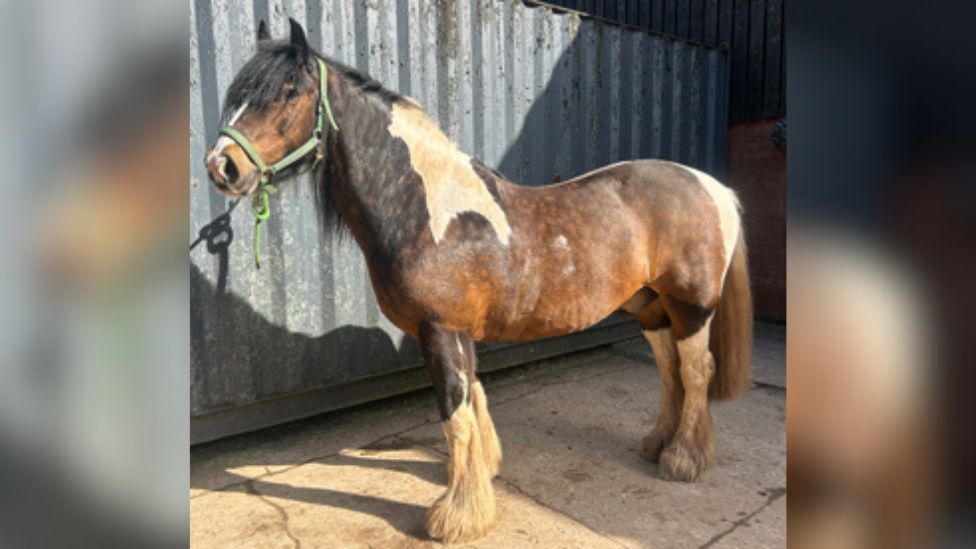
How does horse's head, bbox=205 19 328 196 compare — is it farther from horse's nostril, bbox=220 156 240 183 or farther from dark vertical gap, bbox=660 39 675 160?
dark vertical gap, bbox=660 39 675 160

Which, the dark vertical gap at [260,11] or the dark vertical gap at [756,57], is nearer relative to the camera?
the dark vertical gap at [260,11]

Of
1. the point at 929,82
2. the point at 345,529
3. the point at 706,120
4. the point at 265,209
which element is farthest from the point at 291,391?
the point at 706,120

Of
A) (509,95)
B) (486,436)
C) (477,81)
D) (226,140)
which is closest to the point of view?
(226,140)

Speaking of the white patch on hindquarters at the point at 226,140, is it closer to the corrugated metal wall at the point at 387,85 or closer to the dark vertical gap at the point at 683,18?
the corrugated metal wall at the point at 387,85

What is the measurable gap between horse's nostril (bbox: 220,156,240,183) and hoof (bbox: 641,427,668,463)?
227 cm

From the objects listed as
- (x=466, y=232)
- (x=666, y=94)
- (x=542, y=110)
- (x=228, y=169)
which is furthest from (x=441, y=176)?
(x=666, y=94)

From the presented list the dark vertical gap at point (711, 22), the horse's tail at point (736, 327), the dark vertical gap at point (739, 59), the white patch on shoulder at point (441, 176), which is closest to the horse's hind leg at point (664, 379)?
the horse's tail at point (736, 327)

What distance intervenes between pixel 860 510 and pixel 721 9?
6354 millimetres

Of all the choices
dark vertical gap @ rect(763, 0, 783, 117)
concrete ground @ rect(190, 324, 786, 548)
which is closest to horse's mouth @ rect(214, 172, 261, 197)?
concrete ground @ rect(190, 324, 786, 548)

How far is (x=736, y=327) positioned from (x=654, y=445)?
720mm

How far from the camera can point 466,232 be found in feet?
7.30

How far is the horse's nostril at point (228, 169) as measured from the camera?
6.21ft

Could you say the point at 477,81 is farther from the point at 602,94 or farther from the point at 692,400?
the point at 692,400

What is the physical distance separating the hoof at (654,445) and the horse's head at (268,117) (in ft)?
6.99
